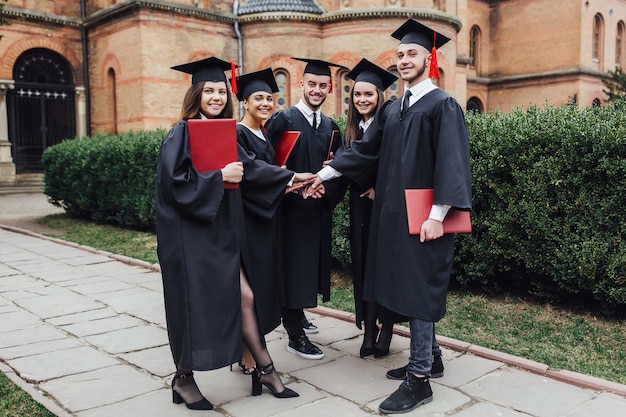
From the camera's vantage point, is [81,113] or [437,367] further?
[81,113]

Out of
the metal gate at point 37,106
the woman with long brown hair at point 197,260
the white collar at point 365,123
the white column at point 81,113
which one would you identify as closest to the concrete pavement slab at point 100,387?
the woman with long brown hair at point 197,260

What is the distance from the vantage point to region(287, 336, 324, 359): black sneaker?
4.69 metres

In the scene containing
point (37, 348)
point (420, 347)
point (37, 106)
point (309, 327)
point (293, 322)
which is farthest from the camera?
point (37, 106)

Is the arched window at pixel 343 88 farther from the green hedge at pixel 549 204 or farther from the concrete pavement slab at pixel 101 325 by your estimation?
the concrete pavement slab at pixel 101 325

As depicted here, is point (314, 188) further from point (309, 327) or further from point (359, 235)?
point (309, 327)

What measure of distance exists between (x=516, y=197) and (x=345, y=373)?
8.95 ft

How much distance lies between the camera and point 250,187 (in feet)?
13.3

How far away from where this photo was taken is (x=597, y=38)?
29.5m

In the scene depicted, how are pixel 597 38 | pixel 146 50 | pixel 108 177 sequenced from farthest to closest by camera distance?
pixel 597 38, pixel 146 50, pixel 108 177

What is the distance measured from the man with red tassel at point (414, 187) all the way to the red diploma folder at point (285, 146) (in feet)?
2.76

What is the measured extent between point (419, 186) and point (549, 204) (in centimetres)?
247

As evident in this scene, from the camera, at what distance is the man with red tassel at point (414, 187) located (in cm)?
366

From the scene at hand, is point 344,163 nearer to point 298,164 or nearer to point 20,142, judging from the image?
point 298,164

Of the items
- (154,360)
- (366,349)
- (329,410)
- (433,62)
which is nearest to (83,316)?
(154,360)
